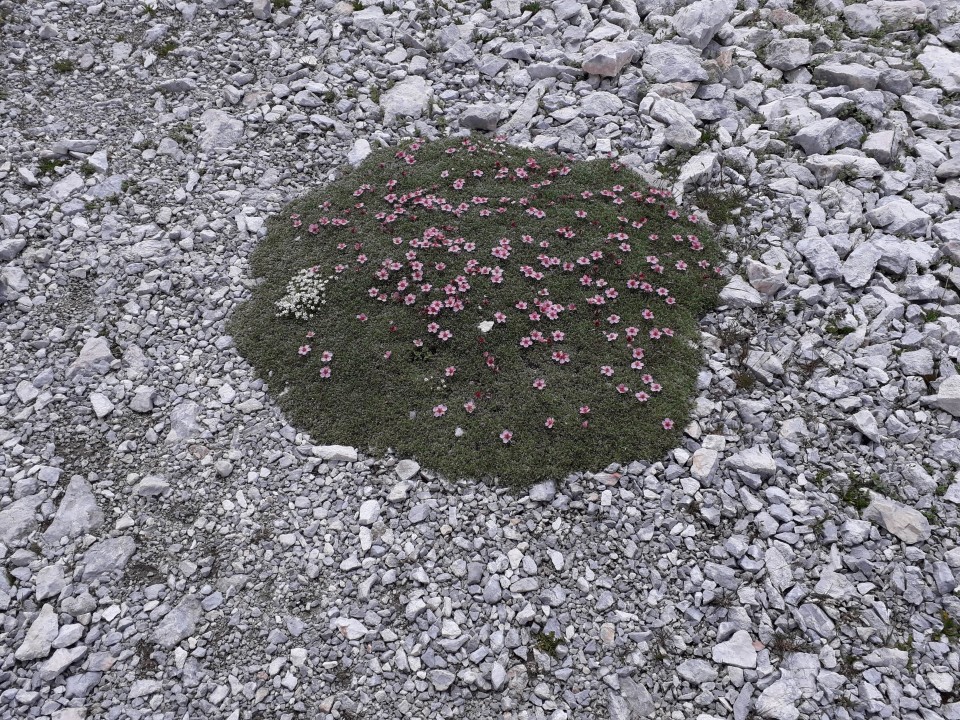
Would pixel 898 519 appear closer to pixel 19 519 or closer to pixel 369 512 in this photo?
pixel 369 512

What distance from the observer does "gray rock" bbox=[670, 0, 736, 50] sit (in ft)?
47.9

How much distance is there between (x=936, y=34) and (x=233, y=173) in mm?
15177

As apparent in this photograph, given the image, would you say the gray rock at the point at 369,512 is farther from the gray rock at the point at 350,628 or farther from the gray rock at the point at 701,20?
the gray rock at the point at 701,20

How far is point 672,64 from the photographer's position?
13953 mm

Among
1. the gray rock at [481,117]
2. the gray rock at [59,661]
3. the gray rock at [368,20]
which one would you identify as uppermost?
the gray rock at [368,20]

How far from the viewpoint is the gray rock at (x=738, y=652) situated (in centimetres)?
736

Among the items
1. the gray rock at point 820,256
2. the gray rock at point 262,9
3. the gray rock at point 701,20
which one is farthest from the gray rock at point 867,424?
the gray rock at point 262,9

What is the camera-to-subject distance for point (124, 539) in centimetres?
867

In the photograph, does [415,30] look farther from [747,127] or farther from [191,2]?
[747,127]

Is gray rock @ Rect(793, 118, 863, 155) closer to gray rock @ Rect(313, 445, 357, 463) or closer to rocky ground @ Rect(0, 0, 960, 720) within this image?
rocky ground @ Rect(0, 0, 960, 720)

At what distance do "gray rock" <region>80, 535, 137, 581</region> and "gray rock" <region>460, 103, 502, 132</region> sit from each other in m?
9.50

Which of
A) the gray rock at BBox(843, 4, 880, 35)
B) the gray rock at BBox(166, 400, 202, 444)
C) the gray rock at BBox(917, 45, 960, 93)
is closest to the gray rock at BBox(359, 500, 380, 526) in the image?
the gray rock at BBox(166, 400, 202, 444)

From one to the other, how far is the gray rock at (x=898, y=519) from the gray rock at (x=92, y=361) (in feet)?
35.2

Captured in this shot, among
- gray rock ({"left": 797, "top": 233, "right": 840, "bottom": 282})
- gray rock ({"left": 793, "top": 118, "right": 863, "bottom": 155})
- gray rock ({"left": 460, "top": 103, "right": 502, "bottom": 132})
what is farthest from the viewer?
gray rock ({"left": 460, "top": 103, "right": 502, "bottom": 132})
